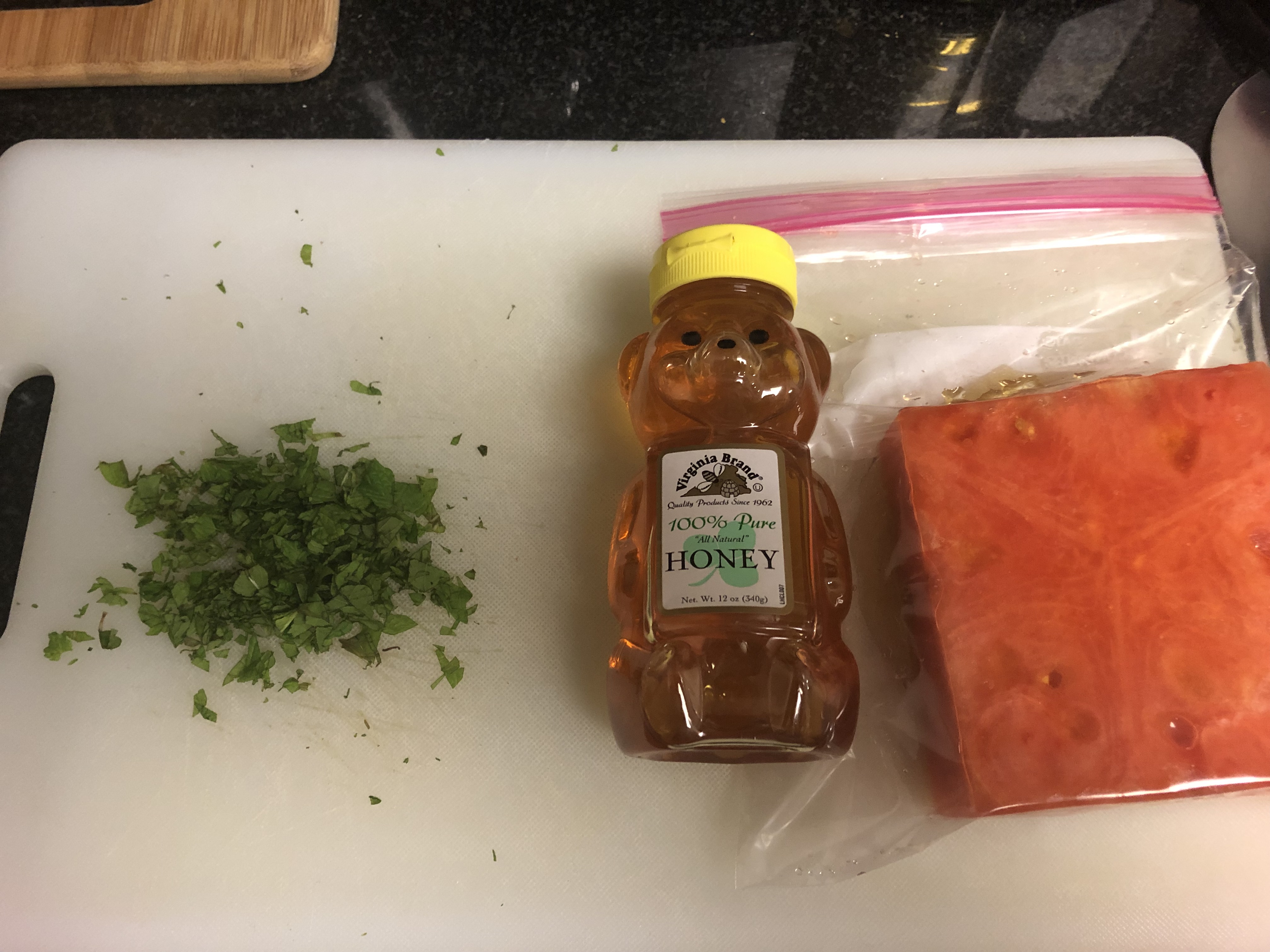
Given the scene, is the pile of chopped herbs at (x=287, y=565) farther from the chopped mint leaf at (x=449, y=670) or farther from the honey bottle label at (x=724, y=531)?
the honey bottle label at (x=724, y=531)

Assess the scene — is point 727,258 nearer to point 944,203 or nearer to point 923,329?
point 923,329

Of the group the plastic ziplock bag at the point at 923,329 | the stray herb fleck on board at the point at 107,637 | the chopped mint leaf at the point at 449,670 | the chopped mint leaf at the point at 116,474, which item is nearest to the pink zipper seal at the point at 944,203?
the plastic ziplock bag at the point at 923,329

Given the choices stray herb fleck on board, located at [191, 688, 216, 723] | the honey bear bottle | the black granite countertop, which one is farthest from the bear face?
Result: stray herb fleck on board, located at [191, 688, 216, 723]

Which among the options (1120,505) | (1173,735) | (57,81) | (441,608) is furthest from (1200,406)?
(57,81)

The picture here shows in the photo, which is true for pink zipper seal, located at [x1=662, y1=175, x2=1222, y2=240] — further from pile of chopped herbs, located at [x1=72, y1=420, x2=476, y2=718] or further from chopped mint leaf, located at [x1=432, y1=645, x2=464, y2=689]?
chopped mint leaf, located at [x1=432, y1=645, x2=464, y2=689]

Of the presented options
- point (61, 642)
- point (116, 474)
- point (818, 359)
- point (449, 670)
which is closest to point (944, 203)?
point (818, 359)
